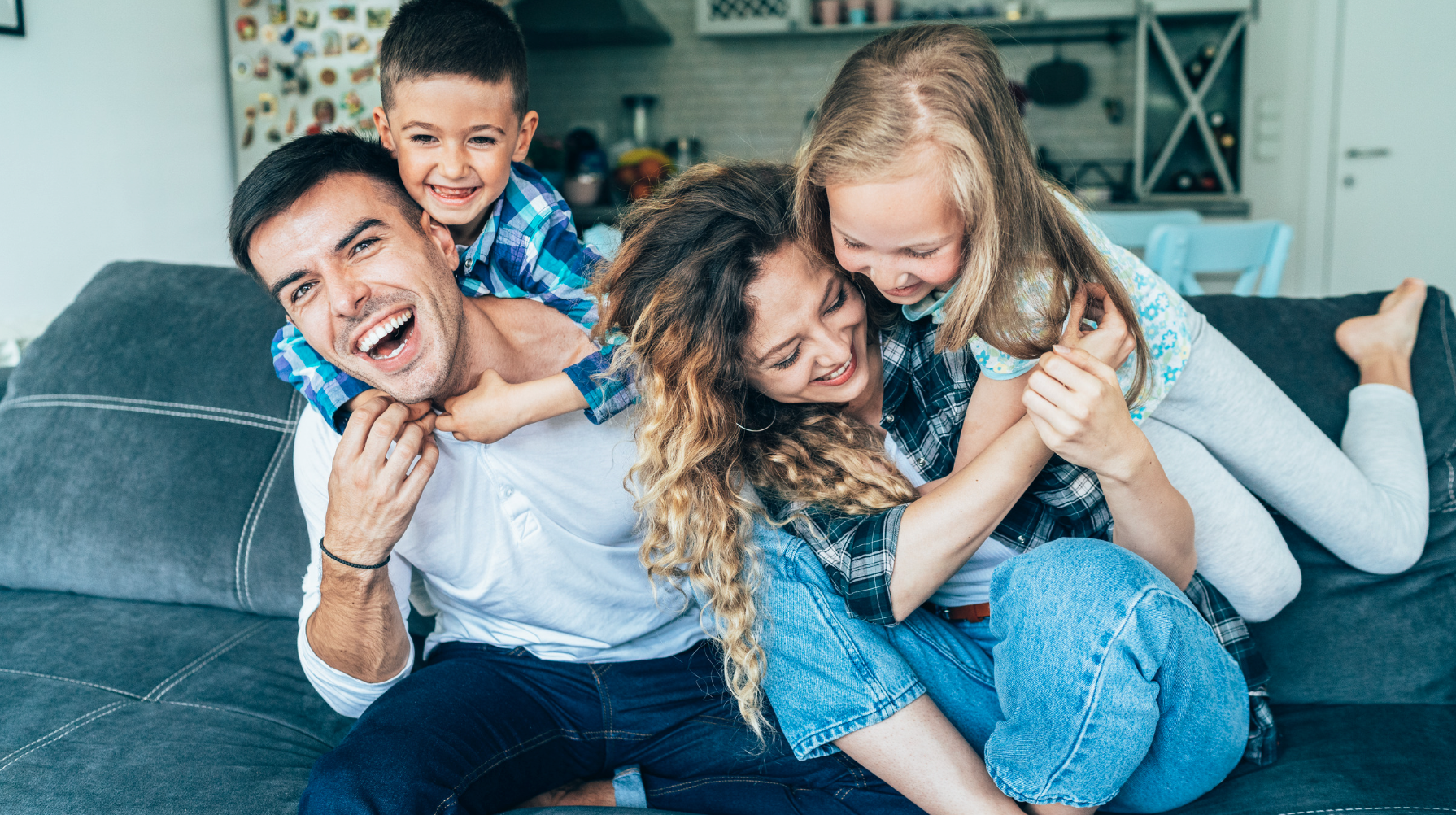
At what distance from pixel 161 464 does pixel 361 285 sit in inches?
28.6

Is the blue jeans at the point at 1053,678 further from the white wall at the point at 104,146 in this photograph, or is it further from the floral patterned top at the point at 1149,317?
the white wall at the point at 104,146

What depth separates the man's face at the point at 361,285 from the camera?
1289mm

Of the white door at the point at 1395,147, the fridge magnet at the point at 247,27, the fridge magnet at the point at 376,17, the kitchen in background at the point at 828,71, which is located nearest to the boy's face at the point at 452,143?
the fridge magnet at the point at 376,17

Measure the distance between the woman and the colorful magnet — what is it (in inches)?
104

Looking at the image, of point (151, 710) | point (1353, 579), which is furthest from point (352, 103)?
point (1353, 579)

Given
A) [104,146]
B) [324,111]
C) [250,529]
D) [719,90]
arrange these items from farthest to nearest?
[719,90], [324,111], [104,146], [250,529]

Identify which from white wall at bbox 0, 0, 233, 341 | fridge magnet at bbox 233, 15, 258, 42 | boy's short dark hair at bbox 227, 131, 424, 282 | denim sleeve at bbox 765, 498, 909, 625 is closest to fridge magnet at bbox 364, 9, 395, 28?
fridge magnet at bbox 233, 15, 258, 42

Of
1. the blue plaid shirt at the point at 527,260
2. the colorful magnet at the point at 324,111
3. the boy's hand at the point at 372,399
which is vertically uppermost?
the colorful magnet at the point at 324,111

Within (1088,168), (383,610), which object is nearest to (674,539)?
(383,610)

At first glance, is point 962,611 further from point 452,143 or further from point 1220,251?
point 1220,251

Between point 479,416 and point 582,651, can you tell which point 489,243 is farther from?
point 582,651

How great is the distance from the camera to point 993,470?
1130 mm

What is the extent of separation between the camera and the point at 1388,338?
1.50 metres

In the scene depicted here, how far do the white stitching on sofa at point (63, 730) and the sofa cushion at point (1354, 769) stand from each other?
A: 4.91 feet
